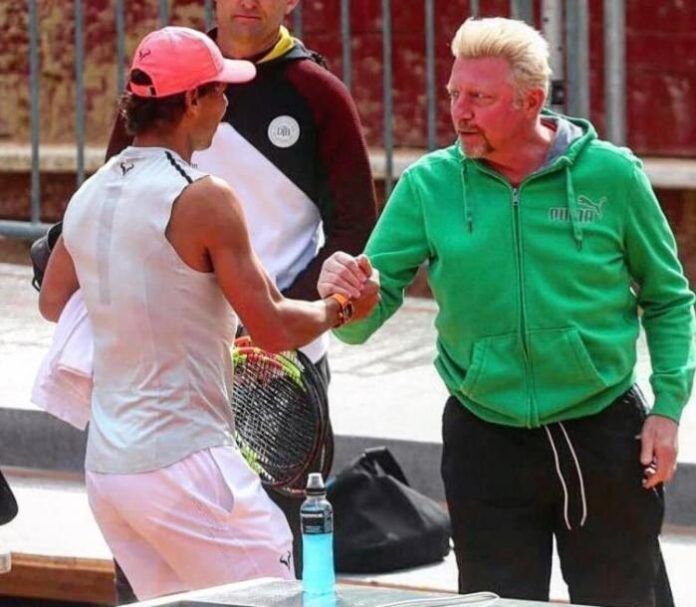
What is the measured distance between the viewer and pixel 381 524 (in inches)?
269

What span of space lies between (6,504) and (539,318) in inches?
71.0

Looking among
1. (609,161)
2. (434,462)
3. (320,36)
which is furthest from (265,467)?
(320,36)

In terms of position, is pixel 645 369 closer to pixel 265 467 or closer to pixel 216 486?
pixel 265 467

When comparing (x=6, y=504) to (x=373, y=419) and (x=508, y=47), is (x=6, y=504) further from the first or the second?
(x=508, y=47)

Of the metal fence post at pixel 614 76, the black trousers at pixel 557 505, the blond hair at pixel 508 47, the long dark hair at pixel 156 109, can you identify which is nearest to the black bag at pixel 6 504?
the black trousers at pixel 557 505

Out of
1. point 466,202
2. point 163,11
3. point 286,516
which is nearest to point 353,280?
point 466,202

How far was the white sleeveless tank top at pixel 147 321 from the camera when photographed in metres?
4.95

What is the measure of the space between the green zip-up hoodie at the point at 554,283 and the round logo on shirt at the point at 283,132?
71cm

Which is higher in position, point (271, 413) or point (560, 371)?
point (560, 371)

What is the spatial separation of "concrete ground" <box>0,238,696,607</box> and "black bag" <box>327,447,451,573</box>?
55 millimetres

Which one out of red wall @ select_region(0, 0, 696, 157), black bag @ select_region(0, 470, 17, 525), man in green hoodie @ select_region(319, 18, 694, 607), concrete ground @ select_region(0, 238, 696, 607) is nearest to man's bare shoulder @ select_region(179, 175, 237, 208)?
man in green hoodie @ select_region(319, 18, 694, 607)

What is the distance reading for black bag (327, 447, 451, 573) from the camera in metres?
6.79

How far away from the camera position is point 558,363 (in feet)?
16.9

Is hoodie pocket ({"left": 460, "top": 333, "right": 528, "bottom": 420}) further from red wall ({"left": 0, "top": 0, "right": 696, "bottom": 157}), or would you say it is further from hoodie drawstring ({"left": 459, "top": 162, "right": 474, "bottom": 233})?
red wall ({"left": 0, "top": 0, "right": 696, "bottom": 157})
